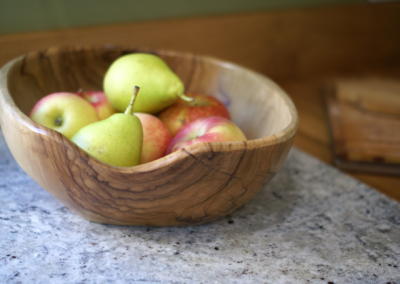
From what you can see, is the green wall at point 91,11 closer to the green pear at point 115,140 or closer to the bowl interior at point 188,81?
the bowl interior at point 188,81

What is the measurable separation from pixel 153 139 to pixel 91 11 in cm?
40

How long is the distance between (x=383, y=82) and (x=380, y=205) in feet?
2.15

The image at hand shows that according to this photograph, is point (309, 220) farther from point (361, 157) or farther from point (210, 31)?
point (210, 31)

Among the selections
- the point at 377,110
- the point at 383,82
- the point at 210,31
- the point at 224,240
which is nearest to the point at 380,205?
the point at 224,240

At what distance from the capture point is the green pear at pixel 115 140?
464 millimetres

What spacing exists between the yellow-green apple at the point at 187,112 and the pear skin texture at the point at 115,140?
0.37ft

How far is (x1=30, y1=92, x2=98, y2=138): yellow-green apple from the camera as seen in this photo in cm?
54

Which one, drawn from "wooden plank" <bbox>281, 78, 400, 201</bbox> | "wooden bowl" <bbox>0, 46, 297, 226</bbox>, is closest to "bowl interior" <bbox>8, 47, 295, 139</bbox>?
"wooden bowl" <bbox>0, 46, 297, 226</bbox>

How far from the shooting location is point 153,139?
1.75 ft

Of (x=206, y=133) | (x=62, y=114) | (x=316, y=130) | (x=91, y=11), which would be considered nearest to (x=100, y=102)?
(x=62, y=114)

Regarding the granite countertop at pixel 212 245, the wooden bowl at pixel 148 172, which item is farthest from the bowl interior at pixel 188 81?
the granite countertop at pixel 212 245

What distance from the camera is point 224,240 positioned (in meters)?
0.50

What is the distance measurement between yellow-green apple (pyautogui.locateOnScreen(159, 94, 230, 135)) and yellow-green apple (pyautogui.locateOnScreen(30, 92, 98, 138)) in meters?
0.11

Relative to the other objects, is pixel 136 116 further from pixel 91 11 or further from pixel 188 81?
pixel 91 11
